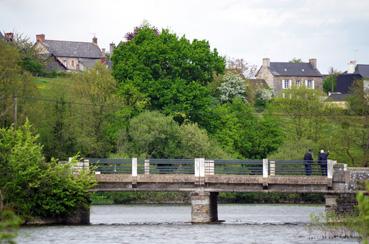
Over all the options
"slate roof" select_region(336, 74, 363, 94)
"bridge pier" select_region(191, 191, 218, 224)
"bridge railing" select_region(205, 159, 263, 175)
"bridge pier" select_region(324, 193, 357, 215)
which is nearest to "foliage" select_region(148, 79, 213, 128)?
"bridge railing" select_region(205, 159, 263, 175)

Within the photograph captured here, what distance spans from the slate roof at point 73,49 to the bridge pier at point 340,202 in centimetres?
11603

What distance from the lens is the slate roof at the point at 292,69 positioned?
178000 millimetres

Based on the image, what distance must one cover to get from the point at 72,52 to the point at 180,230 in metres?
123

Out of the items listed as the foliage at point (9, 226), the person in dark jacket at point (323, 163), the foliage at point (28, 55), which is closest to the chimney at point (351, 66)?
Result: the foliage at point (28, 55)

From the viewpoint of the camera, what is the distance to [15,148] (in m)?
57.3

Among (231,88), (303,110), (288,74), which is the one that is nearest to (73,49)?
(288,74)

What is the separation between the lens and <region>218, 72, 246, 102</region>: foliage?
420ft

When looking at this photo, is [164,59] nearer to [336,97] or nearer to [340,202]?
[340,202]

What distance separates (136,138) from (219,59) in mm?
11905

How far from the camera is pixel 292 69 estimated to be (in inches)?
7087

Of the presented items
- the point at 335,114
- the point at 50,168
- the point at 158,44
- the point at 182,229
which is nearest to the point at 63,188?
the point at 50,168

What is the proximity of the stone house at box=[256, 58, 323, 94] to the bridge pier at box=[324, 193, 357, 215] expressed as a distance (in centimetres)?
11431

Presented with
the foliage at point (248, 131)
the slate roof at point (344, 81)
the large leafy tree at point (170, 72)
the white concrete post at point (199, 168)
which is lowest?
the white concrete post at point (199, 168)

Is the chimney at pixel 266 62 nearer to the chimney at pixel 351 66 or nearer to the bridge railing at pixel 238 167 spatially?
the chimney at pixel 351 66
